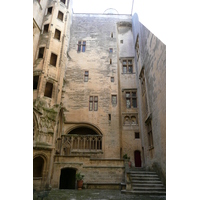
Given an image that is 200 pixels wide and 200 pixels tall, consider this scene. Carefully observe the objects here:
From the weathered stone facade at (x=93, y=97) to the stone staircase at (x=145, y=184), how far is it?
1.65 ft

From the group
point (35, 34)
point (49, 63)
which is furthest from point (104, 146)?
point (35, 34)

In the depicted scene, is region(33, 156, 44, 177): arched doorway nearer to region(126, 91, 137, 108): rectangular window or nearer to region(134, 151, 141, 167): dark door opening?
region(134, 151, 141, 167): dark door opening

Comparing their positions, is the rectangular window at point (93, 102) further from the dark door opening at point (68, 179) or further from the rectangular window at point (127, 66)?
the dark door opening at point (68, 179)

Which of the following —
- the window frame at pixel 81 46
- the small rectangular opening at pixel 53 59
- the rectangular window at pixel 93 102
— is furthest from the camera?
the window frame at pixel 81 46

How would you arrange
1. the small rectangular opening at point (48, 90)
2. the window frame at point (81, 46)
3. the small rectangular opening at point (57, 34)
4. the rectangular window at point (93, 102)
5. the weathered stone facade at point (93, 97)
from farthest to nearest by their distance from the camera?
the window frame at point (81, 46) → the rectangular window at point (93, 102) → the small rectangular opening at point (57, 34) → the small rectangular opening at point (48, 90) → the weathered stone facade at point (93, 97)

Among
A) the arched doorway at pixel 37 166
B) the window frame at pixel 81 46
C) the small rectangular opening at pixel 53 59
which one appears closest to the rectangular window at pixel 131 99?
the window frame at pixel 81 46

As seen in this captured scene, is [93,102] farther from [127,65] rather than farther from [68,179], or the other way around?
[68,179]

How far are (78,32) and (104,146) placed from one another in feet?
40.0

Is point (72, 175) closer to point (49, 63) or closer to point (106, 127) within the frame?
point (106, 127)

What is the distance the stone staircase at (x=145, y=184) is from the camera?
6.25 meters

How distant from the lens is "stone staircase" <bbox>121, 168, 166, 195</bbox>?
6250 mm

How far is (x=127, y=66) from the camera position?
50.7 feet

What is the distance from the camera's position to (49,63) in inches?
440

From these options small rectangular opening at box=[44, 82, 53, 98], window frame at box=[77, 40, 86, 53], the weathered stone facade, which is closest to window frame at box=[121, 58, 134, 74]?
the weathered stone facade
